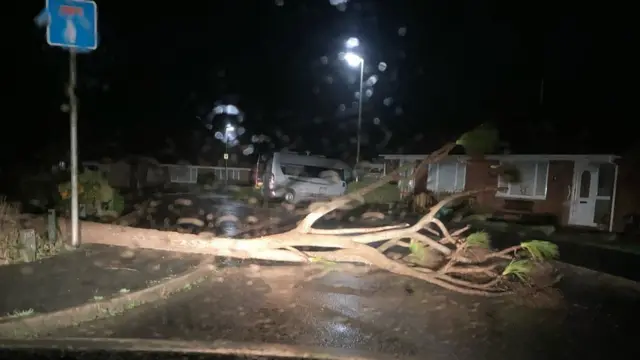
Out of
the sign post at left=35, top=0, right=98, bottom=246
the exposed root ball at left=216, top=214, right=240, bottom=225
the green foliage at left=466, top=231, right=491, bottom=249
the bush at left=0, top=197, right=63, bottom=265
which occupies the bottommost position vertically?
the exposed root ball at left=216, top=214, right=240, bottom=225

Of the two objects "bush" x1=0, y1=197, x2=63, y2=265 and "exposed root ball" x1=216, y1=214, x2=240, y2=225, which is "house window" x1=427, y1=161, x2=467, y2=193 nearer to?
"exposed root ball" x1=216, y1=214, x2=240, y2=225

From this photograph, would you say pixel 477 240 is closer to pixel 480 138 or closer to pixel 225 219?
pixel 480 138

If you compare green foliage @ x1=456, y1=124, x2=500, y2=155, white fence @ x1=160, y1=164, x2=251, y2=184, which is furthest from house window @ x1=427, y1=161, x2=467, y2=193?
white fence @ x1=160, y1=164, x2=251, y2=184

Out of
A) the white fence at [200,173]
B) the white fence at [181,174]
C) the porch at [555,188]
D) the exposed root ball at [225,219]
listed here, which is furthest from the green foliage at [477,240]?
the white fence at [200,173]

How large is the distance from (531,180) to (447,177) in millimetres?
4265

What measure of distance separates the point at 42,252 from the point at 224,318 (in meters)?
4.31

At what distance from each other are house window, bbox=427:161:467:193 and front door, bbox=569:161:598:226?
484 cm

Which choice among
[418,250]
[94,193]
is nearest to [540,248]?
[418,250]

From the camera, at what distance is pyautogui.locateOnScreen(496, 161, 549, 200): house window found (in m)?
18.5

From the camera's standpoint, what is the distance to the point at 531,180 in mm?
18781

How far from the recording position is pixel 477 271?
7930 millimetres

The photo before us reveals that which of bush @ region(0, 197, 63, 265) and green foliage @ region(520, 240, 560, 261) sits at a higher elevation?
green foliage @ region(520, 240, 560, 261)

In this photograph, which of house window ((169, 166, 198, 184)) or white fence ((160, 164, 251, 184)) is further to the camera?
house window ((169, 166, 198, 184))

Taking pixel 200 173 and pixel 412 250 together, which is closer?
pixel 412 250
